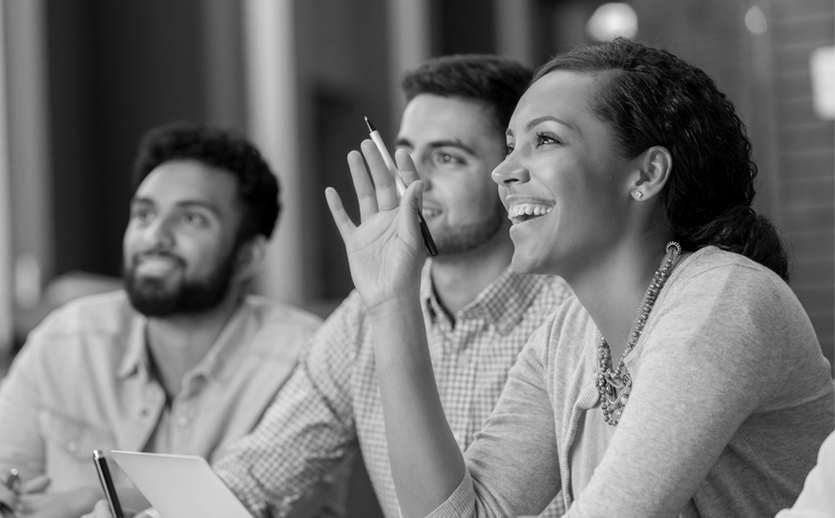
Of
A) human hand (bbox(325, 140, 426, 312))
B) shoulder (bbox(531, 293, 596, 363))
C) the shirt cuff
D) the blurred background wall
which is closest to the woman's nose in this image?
human hand (bbox(325, 140, 426, 312))

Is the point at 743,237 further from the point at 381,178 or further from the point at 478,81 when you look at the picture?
the point at 478,81

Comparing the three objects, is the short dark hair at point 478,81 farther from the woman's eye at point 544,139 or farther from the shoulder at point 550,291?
the woman's eye at point 544,139

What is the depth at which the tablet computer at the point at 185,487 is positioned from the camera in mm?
1375

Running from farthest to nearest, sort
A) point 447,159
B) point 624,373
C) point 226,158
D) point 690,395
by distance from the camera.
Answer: point 226,158 → point 447,159 → point 624,373 → point 690,395

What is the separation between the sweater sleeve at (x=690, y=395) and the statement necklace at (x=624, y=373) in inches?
5.3

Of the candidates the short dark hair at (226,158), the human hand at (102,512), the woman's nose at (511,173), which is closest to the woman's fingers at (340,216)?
the woman's nose at (511,173)

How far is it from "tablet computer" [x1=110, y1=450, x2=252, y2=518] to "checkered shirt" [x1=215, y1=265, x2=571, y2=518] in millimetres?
364

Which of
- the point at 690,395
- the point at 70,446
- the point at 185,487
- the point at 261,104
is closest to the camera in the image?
the point at 690,395

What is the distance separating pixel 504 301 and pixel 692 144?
66 centimetres

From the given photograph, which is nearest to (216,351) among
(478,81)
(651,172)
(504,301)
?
(504,301)

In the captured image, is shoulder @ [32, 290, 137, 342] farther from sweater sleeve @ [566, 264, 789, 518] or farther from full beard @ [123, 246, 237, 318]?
sweater sleeve @ [566, 264, 789, 518]

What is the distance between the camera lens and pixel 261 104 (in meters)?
4.67

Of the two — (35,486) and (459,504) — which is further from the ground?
(459,504)

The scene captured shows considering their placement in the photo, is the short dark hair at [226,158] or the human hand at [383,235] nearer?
the human hand at [383,235]
